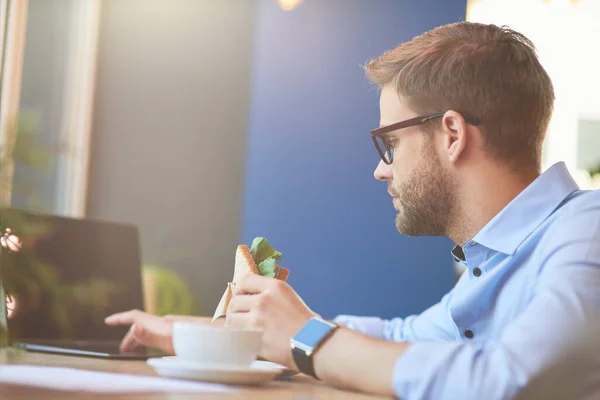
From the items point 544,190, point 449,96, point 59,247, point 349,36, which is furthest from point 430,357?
point 349,36

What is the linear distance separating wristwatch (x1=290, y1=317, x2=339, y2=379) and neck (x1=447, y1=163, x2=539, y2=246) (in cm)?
61

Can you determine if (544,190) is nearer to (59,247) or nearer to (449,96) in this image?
(449,96)

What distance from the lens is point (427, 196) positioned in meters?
1.60

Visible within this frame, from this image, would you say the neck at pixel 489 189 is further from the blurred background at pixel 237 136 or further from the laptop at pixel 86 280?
the blurred background at pixel 237 136

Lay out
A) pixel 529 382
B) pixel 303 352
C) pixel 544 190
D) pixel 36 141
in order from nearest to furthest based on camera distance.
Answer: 1. pixel 36 141
2. pixel 529 382
3. pixel 303 352
4. pixel 544 190

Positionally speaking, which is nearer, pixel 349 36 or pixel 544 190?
pixel 544 190

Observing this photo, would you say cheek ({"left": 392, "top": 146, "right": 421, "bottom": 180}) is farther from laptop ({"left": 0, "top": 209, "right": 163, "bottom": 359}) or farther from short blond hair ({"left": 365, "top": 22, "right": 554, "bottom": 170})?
laptop ({"left": 0, "top": 209, "right": 163, "bottom": 359})

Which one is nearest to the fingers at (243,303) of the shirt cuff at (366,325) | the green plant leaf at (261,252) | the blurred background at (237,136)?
the green plant leaf at (261,252)

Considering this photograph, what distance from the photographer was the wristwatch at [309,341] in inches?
42.1

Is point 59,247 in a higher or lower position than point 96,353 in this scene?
higher

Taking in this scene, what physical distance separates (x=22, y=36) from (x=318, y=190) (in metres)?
1.59

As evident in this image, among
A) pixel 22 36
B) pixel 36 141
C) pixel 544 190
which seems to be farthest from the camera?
pixel 22 36

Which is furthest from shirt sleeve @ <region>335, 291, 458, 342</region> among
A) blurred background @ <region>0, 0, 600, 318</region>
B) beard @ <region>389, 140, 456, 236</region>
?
blurred background @ <region>0, 0, 600, 318</region>

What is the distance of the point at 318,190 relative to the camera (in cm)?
381
